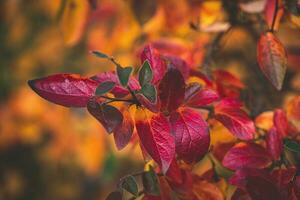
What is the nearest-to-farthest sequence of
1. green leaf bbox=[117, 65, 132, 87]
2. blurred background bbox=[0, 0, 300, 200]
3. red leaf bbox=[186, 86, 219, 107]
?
1. green leaf bbox=[117, 65, 132, 87]
2. red leaf bbox=[186, 86, 219, 107]
3. blurred background bbox=[0, 0, 300, 200]

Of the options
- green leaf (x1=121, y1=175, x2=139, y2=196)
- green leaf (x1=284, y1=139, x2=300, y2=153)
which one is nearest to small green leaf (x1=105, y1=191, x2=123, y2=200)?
green leaf (x1=121, y1=175, x2=139, y2=196)

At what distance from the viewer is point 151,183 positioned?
629mm

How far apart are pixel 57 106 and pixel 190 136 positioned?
172 centimetres

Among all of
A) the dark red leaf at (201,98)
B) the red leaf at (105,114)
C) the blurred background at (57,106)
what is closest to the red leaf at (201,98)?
the dark red leaf at (201,98)

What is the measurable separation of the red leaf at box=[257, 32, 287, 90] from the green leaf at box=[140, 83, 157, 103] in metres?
0.22

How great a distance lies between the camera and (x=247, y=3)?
0.88m

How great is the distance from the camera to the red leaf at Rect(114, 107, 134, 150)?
562 millimetres

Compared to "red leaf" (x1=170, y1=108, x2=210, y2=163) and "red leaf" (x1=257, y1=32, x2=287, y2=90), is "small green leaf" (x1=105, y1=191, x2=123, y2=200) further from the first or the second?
"red leaf" (x1=257, y1=32, x2=287, y2=90)

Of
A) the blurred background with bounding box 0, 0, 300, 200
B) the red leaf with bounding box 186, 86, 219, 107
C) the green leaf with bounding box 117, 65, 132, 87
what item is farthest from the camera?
the blurred background with bounding box 0, 0, 300, 200

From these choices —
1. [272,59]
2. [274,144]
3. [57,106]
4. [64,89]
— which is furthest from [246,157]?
[57,106]

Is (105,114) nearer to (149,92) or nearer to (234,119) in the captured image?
(149,92)

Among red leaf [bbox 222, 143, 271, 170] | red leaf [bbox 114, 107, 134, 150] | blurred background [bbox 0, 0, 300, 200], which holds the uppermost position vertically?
red leaf [bbox 114, 107, 134, 150]

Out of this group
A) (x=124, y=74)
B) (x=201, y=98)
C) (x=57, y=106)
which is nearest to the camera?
(x=124, y=74)

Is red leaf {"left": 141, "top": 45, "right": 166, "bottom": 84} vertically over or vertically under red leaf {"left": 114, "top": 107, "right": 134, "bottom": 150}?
over
